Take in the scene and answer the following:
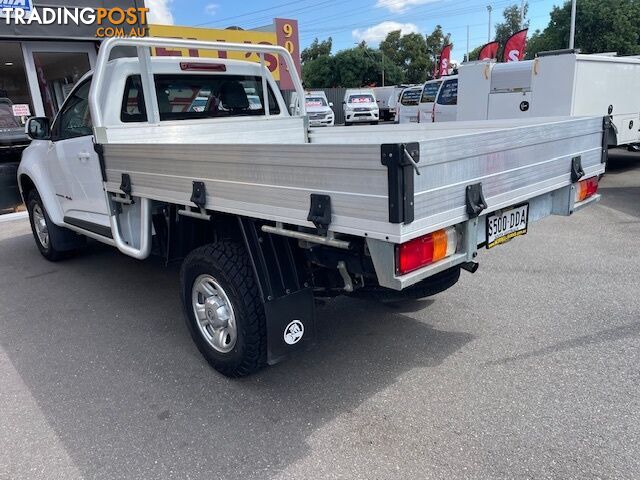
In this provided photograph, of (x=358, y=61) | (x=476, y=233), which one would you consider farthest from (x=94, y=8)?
(x=358, y=61)

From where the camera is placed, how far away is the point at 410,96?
20.3 meters

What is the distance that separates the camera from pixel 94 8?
12.2m

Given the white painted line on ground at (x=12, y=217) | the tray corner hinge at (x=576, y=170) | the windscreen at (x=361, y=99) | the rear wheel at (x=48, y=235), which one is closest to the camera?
the tray corner hinge at (x=576, y=170)

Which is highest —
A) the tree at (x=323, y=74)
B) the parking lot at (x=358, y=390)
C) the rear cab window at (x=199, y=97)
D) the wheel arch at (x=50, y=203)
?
the tree at (x=323, y=74)

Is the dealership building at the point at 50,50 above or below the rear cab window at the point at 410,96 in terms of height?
above

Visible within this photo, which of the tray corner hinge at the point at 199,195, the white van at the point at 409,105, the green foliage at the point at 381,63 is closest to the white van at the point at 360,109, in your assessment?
the white van at the point at 409,105

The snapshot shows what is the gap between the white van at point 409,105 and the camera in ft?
59.7

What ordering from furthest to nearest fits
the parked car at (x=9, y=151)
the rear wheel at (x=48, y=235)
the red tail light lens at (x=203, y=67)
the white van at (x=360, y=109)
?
the white van at (x=360, y=109) → the parked car at (x=9, y=151) → the rear wheel at (x=48, y=235) → the red tail light lens at (x=203, y=67)

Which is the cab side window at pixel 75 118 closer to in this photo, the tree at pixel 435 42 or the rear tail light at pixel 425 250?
the rear tail light at pixel 425 250

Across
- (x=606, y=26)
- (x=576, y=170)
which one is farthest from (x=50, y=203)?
(x=606, y=26)

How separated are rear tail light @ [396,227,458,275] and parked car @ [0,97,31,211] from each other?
904 centimetres

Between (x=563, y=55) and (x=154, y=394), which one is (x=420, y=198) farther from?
(x=563, y=55)

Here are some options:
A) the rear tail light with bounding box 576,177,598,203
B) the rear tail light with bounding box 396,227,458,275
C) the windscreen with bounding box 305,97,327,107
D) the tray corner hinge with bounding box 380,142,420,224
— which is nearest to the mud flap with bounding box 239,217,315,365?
the rear tail light with bounding box 396,227,458,275

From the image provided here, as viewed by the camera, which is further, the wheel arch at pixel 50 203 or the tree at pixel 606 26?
the tree at pixel 606 26
